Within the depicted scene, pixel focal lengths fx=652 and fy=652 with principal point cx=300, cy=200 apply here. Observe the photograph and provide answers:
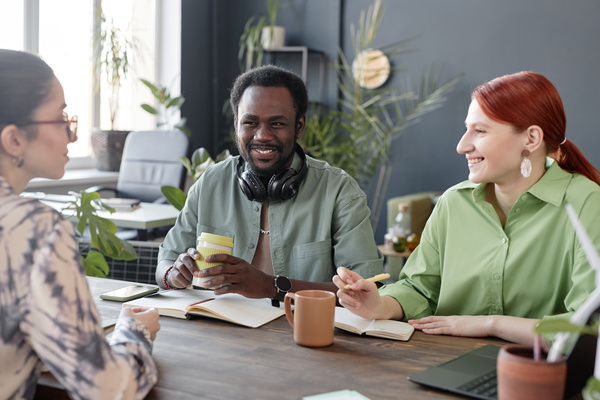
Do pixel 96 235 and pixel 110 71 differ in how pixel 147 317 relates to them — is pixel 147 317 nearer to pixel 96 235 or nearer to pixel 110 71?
pixel 96 235

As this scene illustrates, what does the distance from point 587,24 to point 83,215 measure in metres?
3.83

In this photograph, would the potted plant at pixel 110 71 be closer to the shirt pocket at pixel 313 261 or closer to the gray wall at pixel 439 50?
the gray wall at pixel 439 50

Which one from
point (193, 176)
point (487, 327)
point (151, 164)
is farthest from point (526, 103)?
point (151, 164)

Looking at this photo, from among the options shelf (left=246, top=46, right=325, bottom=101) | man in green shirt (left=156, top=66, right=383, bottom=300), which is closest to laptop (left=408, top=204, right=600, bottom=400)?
man in green shirt (left=156, top=66, right=383, bottom=300)

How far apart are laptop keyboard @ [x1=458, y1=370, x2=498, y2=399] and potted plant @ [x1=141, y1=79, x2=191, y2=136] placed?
12.9ft

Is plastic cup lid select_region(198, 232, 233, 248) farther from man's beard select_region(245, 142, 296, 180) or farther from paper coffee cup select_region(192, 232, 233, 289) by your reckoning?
man's beard select_region(245, 142, 296, 180)

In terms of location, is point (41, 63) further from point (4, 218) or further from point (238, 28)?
point (238, 28)

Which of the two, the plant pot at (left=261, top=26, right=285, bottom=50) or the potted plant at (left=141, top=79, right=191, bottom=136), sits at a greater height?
the plant pot at (left=261, top=26, right=285, bottom=50)

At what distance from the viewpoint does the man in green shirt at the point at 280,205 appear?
190 cm

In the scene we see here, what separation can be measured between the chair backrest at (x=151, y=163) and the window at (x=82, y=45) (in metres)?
0.41

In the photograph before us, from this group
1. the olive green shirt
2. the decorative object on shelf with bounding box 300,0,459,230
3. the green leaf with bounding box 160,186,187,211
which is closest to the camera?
the olive green shirt

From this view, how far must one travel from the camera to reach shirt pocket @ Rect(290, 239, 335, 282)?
1912mm

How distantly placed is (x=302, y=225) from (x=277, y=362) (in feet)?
2.61

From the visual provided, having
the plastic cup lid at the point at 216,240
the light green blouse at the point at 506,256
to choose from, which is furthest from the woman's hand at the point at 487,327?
the plastic cup lid at the point at 216,240
